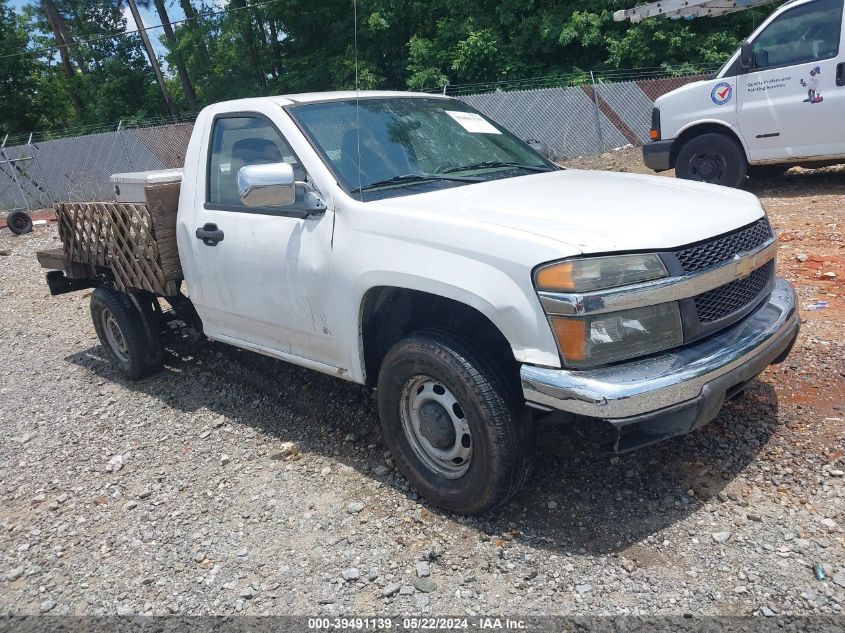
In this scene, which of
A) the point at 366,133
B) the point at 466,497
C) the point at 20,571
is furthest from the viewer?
the point at 366,133

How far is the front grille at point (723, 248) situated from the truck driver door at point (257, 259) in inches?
65.9

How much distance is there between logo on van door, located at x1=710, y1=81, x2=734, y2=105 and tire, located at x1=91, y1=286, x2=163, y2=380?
688 centimetres

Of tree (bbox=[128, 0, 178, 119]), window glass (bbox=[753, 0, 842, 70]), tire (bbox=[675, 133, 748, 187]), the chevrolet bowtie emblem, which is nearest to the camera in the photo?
the chevrolet bowtie emblem

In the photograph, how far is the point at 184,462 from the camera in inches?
173

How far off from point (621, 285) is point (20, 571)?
317cm

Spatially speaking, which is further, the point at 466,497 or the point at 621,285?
the point at 466,497

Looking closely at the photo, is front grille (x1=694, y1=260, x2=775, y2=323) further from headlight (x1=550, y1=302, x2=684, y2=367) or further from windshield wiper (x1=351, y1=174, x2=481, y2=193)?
windshield wiper (x1=351, y1=174, x2=481, y2=193)

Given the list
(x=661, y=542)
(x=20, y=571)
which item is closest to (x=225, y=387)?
(x=20, y=571)

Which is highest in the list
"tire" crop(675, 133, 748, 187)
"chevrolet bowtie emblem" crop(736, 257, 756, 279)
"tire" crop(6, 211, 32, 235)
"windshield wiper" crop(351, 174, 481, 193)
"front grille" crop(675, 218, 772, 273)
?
"windshield wiper" crop(351, 174, 481, 193)

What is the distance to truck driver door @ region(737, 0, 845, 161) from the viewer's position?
7840 mm

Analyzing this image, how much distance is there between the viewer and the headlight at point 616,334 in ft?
9.04

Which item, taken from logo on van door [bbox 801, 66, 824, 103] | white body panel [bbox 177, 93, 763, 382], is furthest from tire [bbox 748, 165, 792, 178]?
white body panel [bbox 177, 93, 763, 382]

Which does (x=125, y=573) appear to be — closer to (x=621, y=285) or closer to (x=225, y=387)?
(x=225, y=387)

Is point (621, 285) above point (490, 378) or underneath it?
above
